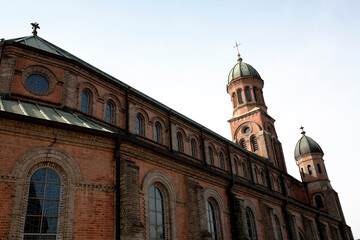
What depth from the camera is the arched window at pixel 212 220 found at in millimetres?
17516

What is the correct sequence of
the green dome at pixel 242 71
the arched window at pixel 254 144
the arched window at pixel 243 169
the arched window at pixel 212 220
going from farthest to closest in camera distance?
the green dome at pixel 242 71
the arched window at pixel 254 144
the arched window at pixel 243 169
the arched window at pixel 212 220

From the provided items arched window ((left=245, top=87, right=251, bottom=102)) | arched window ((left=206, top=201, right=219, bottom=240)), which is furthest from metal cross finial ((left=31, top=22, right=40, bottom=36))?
arched window ((left=245, top=87, right=251, bottom=102))

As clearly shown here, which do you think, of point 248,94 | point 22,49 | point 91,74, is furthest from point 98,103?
point 248,94

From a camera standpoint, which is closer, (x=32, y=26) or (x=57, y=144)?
(x=57, y=144)

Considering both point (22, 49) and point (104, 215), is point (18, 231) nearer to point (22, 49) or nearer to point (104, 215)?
point (104, 215)

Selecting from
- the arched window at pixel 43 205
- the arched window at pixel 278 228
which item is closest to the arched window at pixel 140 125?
the arched window at pixel 43 205

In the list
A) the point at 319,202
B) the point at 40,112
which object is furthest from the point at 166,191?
the point at 319,202

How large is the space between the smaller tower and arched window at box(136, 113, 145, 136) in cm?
3003

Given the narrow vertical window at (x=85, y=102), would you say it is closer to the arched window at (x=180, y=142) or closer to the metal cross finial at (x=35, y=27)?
the metal cross finial at (x=35, y=27)

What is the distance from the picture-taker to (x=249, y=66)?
4144cm

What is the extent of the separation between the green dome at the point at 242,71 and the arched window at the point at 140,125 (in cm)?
2354

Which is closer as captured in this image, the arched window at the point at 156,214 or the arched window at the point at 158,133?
the arched window at the point at 156,214

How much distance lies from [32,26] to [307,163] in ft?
125

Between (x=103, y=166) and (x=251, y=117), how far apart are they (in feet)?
89.4
